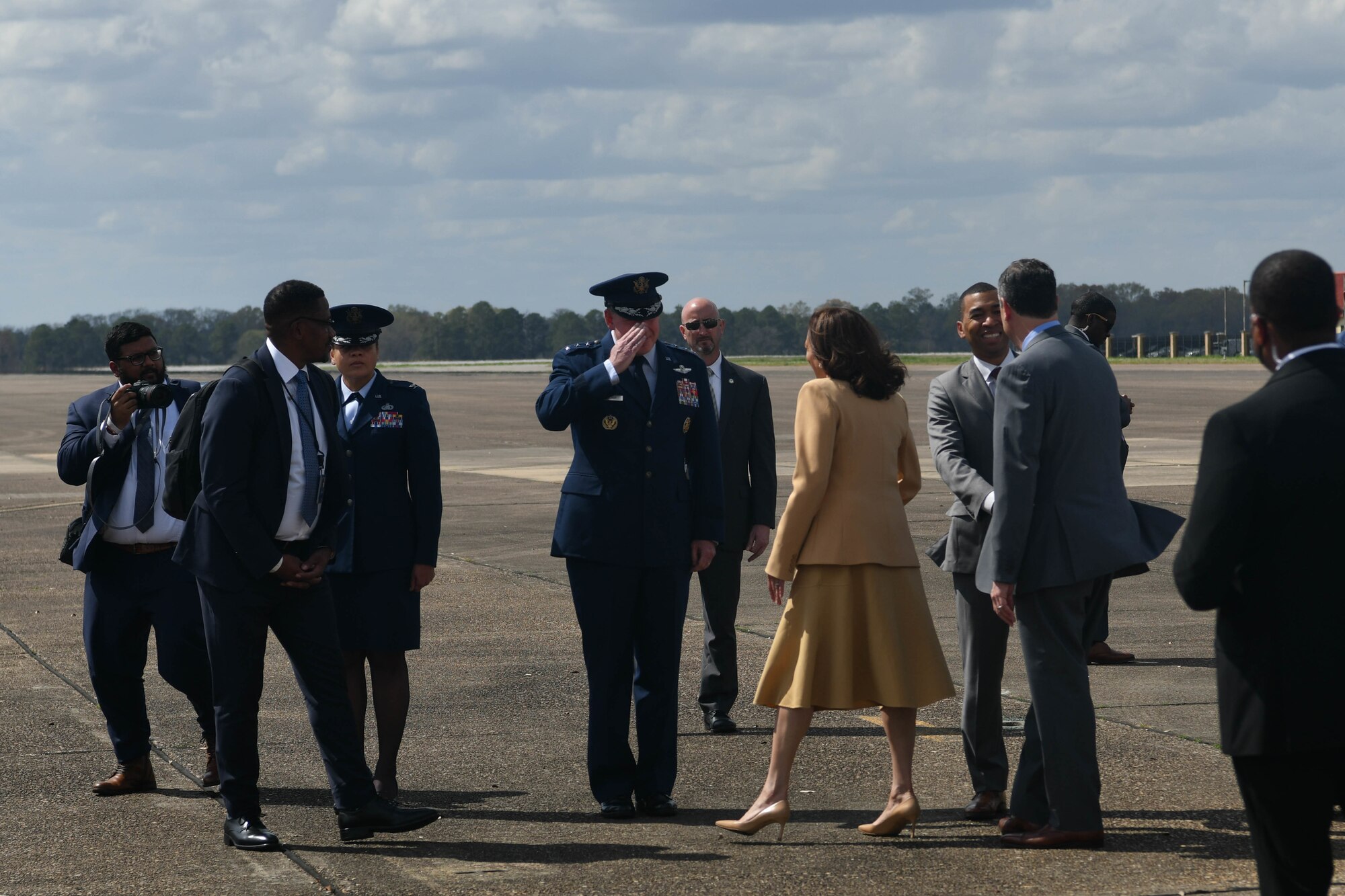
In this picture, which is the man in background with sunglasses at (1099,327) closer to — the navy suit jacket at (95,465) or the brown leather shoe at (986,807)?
the brown leather shoe at (986,807)

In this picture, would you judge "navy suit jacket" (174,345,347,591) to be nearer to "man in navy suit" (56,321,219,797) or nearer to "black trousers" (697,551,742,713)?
"man in navy suit" (56,321,219,797)

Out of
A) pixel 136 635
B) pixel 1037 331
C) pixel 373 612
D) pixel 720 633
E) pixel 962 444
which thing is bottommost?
pixel 720 633

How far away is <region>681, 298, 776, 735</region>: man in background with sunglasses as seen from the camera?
7.74 metres

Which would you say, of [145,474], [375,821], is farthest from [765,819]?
[145,474]

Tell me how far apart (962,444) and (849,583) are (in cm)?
107

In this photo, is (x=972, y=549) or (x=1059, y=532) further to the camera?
(x=972, y=549)

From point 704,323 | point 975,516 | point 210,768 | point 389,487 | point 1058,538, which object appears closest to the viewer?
point 1058,538

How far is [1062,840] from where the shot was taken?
543 cm

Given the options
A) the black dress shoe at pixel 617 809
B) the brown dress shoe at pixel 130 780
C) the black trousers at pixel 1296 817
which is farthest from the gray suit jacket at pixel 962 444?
the brown dress shoe at pixel 130 780

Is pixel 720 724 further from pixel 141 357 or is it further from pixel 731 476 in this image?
pixel 141 357

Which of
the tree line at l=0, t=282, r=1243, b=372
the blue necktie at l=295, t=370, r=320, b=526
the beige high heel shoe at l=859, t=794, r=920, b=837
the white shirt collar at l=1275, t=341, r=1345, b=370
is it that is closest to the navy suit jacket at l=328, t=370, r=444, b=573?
the blue necktie at l=295, t=370, r=320, b=526

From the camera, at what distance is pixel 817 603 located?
18.7 feet

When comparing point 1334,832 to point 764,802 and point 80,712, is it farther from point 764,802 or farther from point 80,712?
point 80,712

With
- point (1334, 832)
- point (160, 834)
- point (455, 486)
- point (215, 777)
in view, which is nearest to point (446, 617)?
point (215, 777)
